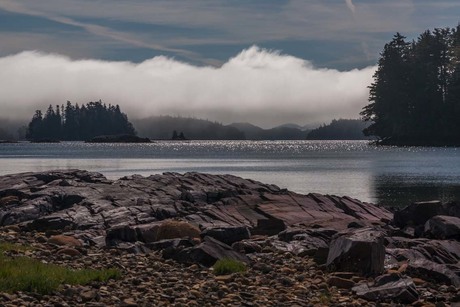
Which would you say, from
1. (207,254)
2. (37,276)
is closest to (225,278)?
(207,254)

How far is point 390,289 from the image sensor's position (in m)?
15.6

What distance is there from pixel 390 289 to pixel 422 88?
166674 millimetres

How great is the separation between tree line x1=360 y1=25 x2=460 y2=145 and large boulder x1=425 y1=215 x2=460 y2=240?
15127 cm

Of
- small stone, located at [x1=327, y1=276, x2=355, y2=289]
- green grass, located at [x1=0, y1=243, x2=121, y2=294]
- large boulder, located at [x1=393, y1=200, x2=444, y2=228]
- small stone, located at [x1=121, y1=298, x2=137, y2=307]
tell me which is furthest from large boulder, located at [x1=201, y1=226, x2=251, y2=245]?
small stone, located at [x1=121, y1=298, x2=137, y2=307]

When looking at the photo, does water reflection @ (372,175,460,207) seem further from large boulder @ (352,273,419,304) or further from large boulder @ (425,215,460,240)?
large boulder @ (352,273,419,304)

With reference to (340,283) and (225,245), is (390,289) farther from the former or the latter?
(225,245)

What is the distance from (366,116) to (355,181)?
115 metres

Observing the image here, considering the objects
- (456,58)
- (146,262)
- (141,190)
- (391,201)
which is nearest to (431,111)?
(456,58)

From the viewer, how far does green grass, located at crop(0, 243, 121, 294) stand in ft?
44.8

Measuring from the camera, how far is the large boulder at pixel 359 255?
1789cm

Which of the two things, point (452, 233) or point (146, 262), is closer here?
point (146, 262)

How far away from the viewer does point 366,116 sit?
189 m

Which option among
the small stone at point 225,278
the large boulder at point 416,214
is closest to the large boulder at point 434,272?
the small stone at point 225,278

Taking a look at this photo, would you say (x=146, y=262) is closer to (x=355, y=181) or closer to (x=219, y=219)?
(x=219, y=219)
